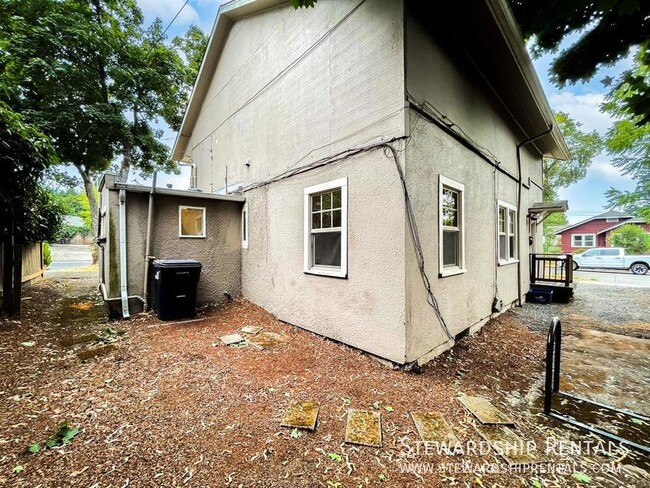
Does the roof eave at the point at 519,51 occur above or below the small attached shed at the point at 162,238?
above

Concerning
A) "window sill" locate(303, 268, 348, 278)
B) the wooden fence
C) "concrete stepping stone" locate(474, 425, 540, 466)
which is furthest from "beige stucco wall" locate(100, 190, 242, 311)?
"concrete stepping stone" locate(474, 425, 540, 466)

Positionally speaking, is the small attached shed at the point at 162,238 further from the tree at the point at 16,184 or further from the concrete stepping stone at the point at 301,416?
the concrete stepping stone at the point at 301,416

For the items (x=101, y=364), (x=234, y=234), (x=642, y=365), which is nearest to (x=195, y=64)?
(x=234, y=234)

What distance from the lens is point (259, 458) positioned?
6.65 feet

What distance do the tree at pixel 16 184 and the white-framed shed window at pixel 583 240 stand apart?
122 feet

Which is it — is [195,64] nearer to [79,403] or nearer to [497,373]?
[79,403]

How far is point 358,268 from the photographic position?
3936mm

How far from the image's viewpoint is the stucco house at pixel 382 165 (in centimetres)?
353

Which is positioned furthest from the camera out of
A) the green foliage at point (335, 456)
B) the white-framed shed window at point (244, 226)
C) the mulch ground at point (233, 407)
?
the white-framed shed window at point (244, 226)

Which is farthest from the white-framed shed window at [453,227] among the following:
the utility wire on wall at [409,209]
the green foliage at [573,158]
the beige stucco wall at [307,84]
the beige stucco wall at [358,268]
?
the green foliage at [573,158]

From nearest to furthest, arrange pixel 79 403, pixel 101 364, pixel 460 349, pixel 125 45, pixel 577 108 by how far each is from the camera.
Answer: pixel 79 403, pixel 101 364, pixel 460 349, pixel 125 45, pixel 577 108

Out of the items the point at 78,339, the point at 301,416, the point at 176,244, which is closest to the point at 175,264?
the point at 176,244

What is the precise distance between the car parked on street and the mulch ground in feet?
65.0

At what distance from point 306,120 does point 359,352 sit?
162 inches
